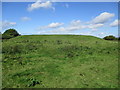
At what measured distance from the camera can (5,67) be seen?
42.5 ft

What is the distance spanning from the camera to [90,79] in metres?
9.74

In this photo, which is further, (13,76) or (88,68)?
(88,68)

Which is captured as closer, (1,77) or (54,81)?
(54,81)

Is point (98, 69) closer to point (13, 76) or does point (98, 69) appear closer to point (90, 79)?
point (90, 79)

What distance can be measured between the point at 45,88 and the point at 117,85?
16.9 feet

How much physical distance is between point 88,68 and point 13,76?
711cm

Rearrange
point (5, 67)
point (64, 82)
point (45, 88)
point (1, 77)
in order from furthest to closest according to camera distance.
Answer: point (5, 67) → point (1, 77) → point (64, 82) → point (45, 88)

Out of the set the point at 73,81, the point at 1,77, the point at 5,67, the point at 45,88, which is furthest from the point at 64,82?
the point at 5,67

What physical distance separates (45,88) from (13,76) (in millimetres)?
3725

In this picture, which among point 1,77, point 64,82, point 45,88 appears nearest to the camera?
point 45,88

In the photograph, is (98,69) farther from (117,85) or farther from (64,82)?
(64,82)

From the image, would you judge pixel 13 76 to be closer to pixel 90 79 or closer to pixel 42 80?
pixel 42 80

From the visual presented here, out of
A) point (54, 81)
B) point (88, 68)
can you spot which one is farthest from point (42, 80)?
point (88, 68)

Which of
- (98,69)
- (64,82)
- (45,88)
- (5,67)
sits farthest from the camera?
(5,67)
